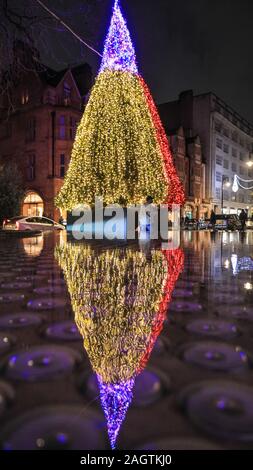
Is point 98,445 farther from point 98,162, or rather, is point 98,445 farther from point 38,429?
point 98,162

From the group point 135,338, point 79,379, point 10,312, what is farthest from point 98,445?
point 10,312

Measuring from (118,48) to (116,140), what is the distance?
481cm

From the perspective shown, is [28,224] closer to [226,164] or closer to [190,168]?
[190,168]

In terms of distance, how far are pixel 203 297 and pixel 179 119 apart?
52009mm

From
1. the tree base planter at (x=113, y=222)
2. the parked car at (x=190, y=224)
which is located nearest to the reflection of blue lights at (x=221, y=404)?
the tree base planter at (x=113, y=222)

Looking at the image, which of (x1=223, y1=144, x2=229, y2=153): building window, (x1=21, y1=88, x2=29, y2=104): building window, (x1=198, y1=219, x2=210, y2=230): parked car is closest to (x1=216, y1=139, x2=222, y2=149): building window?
(x1=223, y1=144, x2=229, y2=153): building window

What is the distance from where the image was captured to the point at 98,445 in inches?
41.3

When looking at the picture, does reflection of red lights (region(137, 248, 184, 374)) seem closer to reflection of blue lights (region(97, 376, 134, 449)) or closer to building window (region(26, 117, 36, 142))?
reflection of blue lights (region(97, 376, 134, 449))

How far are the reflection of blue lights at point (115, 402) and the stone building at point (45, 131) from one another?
32.6m

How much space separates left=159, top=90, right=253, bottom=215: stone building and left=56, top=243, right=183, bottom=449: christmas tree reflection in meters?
48.1

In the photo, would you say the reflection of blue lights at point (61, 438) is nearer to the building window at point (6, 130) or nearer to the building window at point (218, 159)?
the building window at point (6, 130)

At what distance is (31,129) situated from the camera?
1396 inches

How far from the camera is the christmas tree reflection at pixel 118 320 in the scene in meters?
1.39

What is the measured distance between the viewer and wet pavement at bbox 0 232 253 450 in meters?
1.09
